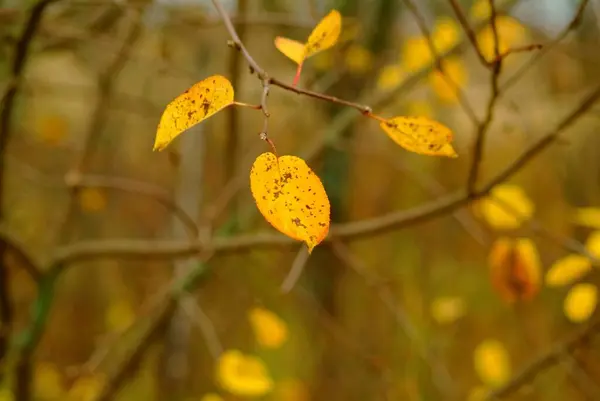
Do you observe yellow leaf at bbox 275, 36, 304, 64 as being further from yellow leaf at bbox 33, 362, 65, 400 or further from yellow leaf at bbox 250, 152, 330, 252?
yellow leaf at bbox 33, 362, 65, 400

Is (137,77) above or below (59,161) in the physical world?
above

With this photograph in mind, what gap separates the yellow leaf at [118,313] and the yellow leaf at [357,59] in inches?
30.4

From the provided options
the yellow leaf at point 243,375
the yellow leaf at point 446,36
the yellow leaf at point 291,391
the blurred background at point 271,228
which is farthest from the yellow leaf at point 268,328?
the yellow leaf at point 291,391

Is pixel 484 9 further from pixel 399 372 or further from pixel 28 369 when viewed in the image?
pixel 399 372

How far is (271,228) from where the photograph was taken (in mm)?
1017

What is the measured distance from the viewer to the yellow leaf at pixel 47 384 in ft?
4.33

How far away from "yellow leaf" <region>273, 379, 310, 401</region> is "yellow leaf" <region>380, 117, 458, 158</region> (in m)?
1.16

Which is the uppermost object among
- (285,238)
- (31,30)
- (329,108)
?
(31,30)

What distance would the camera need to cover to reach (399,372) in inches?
53.5

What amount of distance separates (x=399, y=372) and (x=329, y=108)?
61cm

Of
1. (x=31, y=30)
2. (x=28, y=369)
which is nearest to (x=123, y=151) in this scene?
(x=28, y=369)

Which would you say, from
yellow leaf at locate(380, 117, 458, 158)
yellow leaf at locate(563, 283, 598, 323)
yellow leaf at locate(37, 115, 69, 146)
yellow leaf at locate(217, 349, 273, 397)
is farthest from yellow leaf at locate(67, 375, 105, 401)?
yellow leaf at locate(380, 117, 458, 158)

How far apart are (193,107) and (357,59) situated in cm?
68

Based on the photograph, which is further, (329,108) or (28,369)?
(329,108)
